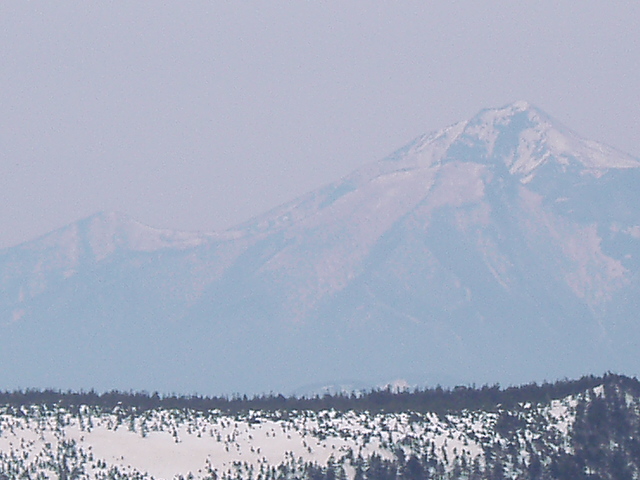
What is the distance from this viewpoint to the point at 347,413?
459ft

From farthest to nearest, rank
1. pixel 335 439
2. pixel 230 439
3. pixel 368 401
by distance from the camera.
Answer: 1. pixel 368 401
2. pixel 230 439
3. pixel 335 439

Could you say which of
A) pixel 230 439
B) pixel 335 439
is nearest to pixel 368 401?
pixel 335 439

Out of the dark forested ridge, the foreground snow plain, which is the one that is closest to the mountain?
the foreground snow plain

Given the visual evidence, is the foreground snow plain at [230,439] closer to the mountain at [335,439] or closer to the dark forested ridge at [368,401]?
the mountain at [335,439]

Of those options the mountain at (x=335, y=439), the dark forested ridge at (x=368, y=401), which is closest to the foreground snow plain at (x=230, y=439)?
the mountain at (x=335, y=439)

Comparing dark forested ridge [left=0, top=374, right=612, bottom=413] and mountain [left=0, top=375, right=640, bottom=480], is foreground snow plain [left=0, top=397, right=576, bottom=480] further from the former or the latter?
dark forested ridge [left=0, top=374, right=612, bottom=413]

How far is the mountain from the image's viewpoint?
126 metres

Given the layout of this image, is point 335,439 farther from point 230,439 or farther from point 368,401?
point 368,401

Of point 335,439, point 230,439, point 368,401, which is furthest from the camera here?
point 368,401

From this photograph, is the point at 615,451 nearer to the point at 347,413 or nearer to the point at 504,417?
the point at 504,417

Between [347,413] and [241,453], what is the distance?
13423mm

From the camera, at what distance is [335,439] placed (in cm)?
13200

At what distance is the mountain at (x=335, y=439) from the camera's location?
12562cm

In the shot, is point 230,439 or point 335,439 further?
point 230,439
